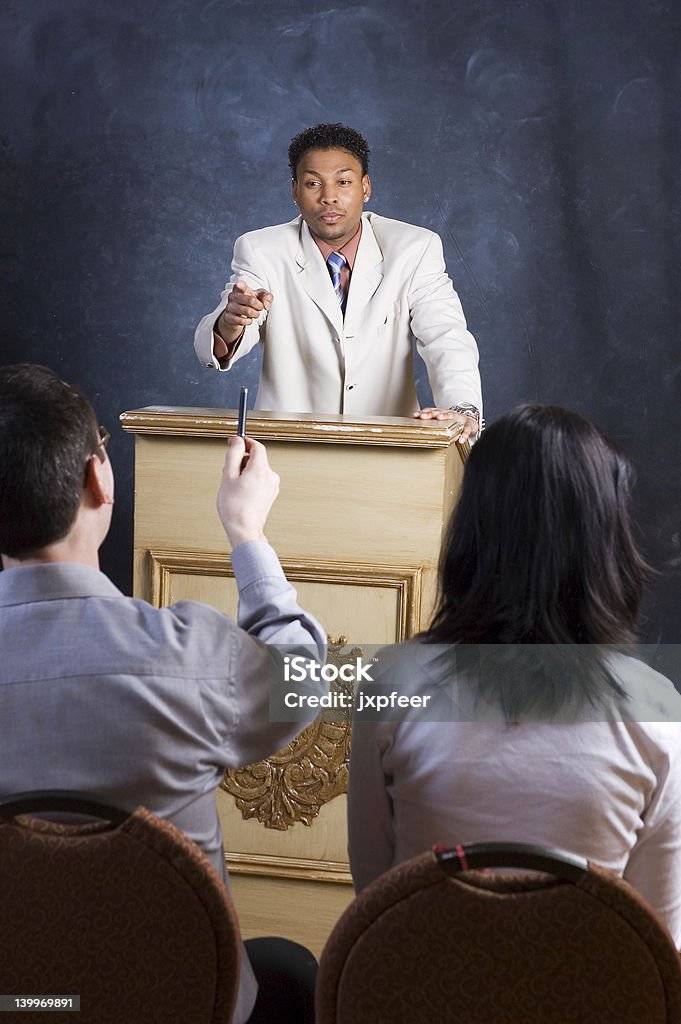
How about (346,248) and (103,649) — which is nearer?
(103,649)

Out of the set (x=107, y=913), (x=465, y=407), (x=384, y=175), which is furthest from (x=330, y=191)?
(x=107, y=913)

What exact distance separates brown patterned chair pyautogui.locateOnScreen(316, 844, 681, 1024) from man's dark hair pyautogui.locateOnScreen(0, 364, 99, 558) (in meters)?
0.49

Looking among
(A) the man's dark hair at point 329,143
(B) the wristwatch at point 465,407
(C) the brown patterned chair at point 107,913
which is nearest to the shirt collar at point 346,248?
(A) the man's dark hair at point 329,143

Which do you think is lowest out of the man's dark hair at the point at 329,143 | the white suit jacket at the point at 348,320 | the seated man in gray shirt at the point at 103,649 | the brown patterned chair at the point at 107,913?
the brown patterned chair at the point at 107,913

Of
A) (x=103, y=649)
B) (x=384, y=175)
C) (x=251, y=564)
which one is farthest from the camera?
(x=384, y=175)

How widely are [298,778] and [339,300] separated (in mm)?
1363

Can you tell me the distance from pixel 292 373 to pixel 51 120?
1753 millimetres

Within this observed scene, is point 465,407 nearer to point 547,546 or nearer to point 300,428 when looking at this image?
point 300,428

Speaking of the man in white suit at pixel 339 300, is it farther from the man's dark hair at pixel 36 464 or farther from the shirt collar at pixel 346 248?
the man's dark hair at pixel 36 464

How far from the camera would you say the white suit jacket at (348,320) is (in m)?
2.79

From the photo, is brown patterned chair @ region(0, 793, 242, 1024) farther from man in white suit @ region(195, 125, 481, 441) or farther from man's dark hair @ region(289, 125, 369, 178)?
man's dark hair @ region(289, 125, 369, 178)

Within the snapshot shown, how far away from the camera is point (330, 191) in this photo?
9.14 feet

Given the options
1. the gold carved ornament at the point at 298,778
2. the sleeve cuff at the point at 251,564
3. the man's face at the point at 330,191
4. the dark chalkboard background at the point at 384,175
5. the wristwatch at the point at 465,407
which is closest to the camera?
the sleeve cuff at the point at 251,564

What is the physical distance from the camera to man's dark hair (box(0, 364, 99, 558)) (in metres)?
1.09
